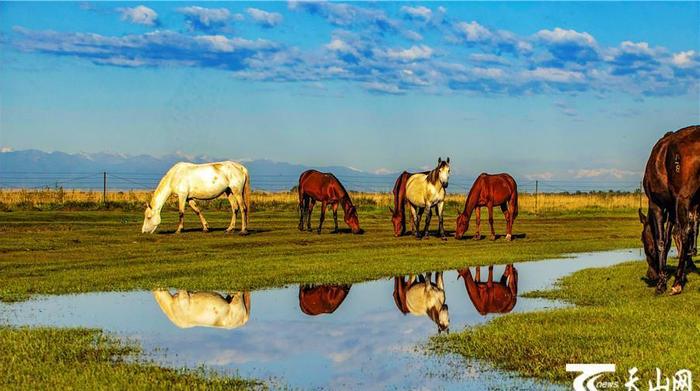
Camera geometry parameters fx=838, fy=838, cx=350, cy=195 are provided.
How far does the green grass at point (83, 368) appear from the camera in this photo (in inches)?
328

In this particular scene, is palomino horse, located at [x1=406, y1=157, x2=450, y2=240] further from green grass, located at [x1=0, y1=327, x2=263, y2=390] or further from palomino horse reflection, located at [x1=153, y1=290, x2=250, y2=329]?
green grass, located at [x1=0, y1=327, x2=263, y2=390]

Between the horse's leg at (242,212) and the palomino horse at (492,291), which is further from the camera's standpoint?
the horse's leg at (242,212)

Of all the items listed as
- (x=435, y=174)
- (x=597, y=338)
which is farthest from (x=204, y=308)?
(x=435, y=174)

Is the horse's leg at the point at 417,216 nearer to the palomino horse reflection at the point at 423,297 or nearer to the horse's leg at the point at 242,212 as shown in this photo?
the horse's leg at the point at 242,212

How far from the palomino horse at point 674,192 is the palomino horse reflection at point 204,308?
7243 mm

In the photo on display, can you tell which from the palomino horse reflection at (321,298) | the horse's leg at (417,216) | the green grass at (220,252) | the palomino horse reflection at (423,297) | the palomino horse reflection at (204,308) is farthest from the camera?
the horse's leg at (417,216)

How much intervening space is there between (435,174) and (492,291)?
42.6 feet

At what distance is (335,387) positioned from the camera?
8422 mm

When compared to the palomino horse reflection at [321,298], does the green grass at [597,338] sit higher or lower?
higher

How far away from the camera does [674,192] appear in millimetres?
14109

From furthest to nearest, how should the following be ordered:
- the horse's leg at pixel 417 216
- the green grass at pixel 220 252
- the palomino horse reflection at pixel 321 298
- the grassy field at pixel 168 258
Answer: the horse's leg at pixel 417 216
the green grass at pixel 220 252
the palomino horse reflection at pixel 321 298
the grassy field at pixel 168 258

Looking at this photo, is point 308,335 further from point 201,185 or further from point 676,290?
point 201,185

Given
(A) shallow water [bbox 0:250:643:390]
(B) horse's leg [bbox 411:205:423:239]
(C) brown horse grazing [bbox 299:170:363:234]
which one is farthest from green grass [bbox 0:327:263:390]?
(C) brown horse grazing [bbox 299:170:363:234]

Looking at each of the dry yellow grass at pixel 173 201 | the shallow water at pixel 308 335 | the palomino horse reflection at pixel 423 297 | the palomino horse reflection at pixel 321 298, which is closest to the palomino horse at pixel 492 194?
the palomino horse reflection at pixel 423 297
